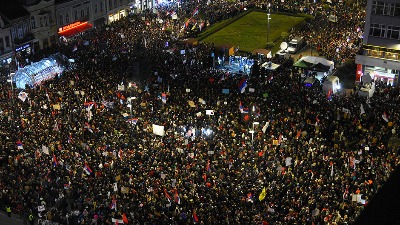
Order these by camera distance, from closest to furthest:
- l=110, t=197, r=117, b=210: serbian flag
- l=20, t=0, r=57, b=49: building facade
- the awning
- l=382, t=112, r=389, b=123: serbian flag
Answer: l=110, t=197, r=117, b=210: serbian flag
l=382, t=112, r=389, b=123: serbian flag
l=20, t=0, r=57, b=49: building facade
the awning

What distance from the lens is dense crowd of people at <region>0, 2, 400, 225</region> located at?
1198 inches

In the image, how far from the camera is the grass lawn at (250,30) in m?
70.4

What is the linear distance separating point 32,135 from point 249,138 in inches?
635

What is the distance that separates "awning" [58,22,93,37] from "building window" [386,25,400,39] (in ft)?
130

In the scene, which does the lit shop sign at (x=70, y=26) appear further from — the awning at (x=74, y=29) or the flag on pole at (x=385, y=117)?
the flag on pole at (x=385, y=117)

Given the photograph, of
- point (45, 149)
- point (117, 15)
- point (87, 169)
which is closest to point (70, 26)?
point (117, 15)

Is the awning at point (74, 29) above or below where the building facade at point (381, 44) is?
below

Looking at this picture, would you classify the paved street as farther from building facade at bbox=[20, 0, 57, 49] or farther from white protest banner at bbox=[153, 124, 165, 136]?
building facade at bbox=[20, 0, 57, 49]

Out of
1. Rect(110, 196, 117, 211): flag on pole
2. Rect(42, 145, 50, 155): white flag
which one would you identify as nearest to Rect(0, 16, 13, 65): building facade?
Rect(42, 145, 50, 155): white flag

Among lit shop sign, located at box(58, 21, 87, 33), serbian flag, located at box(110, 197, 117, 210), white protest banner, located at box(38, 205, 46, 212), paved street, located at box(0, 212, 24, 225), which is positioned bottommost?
paved street, located at box(0, 212, 24, 225)

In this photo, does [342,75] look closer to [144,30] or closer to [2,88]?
[144,30]

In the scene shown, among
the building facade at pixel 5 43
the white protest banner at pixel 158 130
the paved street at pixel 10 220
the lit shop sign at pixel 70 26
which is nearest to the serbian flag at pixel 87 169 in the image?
the paved street at pixel 10 220

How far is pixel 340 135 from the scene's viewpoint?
127 ft

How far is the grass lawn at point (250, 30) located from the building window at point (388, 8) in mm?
18904
